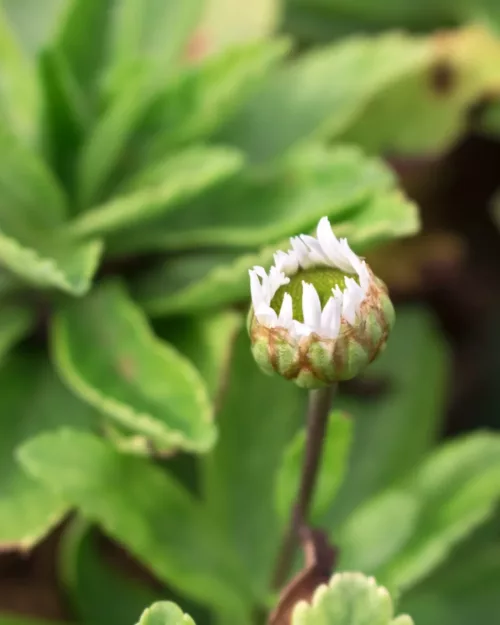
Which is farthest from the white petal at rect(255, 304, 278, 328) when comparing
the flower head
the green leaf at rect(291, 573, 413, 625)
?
the green leaf at rect(291, 573, 413, 625)

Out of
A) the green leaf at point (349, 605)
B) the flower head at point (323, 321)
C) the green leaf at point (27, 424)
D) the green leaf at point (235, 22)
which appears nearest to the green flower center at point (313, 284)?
the flower head at point (323, 321)

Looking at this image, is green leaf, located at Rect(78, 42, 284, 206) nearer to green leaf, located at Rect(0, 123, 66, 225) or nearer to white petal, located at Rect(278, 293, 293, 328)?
green leaf, located at Rect(0, 123, 66, 225)

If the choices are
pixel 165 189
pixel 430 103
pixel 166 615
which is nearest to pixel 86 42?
pixel 165 189

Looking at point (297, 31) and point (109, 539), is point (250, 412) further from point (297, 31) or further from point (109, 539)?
point (297, 31)

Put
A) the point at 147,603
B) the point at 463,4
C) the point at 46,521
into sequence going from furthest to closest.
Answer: the point at 463,4
the point at 147,603
the point at 46,521

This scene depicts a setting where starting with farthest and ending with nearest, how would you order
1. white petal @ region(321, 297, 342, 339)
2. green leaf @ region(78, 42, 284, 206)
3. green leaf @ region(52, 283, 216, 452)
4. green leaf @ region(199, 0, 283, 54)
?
green leaf @ region(199, 0, 283, 54) → green leaf @ region(78, 42, 284, 206) → green leaf @ region(52, 283, 216, 452) → white petal @ region(321, 297, 342, 339)

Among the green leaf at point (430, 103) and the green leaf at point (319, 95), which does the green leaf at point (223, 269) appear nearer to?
the green leaf at point (319, 95)

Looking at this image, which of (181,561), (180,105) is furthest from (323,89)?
(181,561)
